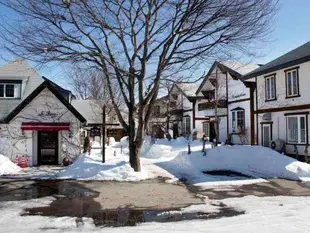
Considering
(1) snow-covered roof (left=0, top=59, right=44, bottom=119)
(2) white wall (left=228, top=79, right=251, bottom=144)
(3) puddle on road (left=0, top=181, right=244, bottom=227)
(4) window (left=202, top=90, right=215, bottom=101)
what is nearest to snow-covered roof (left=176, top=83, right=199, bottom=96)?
(4) window (left=202, top=90, right=215, bottom=101)

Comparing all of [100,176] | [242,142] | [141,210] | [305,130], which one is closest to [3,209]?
[141,210]

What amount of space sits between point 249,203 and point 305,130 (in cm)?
1306

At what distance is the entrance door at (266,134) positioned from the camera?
984 inches

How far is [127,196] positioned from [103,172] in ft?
13.3

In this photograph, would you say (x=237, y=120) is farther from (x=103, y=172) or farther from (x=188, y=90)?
(x=103, y=172)

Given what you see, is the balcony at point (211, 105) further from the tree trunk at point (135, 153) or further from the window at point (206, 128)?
the tree trunk at point (135, 153)

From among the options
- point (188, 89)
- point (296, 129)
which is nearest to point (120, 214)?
point (296, 129)

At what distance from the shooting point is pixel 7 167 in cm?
1694

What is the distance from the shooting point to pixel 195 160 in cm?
1778

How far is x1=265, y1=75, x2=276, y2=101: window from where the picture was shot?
24.2 meters

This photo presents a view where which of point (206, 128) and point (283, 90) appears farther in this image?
point (206, 128)

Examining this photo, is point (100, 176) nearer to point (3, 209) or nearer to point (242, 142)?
point (3, 209)

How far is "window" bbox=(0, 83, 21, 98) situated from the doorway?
1727 cm

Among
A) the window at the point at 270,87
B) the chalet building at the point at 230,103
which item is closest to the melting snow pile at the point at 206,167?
the window at the point at 270,87
